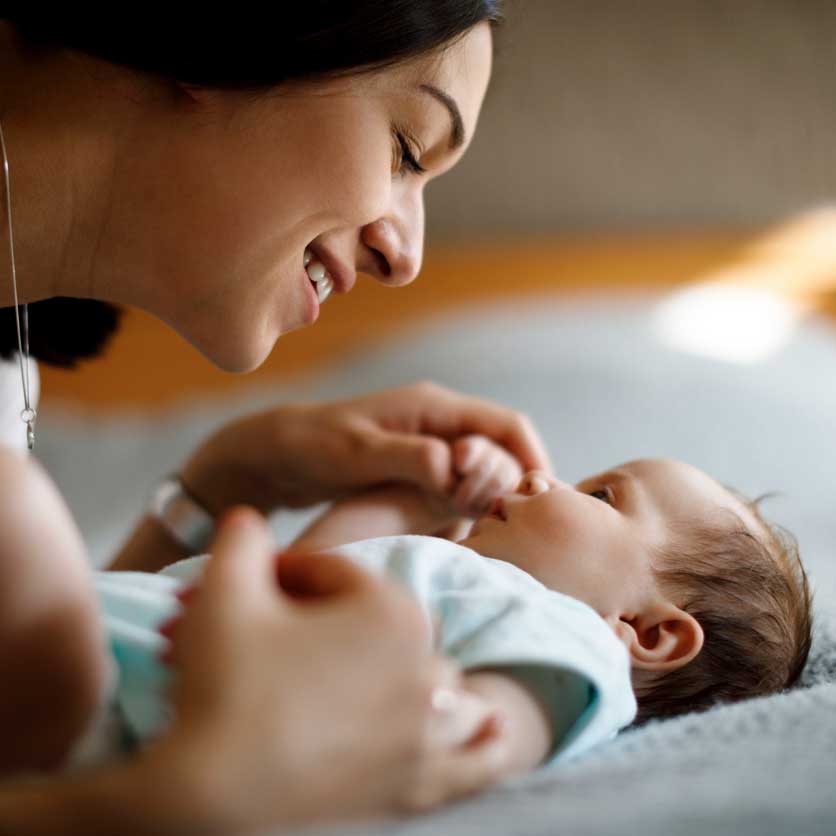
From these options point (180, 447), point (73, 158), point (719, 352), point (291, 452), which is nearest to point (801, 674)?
point (291, 452)

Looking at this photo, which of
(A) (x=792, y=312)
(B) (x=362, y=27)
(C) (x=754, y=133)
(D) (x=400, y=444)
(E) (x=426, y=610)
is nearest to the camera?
(E) (x=426, y=610)

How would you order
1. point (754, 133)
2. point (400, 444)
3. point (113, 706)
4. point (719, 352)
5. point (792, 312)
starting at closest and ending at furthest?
point (113, 706)
point (400, 444)
point (719, 352)
point (792, 312)
point (754, 133)

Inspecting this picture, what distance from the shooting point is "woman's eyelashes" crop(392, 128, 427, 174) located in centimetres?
93

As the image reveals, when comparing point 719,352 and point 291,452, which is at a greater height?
point 291,452

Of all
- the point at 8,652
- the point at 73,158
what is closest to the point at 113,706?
the point at 8,652

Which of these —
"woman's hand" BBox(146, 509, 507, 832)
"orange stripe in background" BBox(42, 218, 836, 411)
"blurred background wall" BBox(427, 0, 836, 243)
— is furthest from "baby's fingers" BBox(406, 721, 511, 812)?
"blurred background wall" BBox(427, 0, 836, 243)

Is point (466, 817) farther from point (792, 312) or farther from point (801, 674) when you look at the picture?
point (792, 312)

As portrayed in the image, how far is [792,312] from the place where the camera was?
6.89 ft

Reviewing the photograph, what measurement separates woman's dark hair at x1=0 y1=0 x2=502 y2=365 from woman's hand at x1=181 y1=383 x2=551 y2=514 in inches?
17.3

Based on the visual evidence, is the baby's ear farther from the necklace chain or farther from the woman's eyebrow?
the necklace chain

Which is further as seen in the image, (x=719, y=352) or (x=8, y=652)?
(x=719, y=352)

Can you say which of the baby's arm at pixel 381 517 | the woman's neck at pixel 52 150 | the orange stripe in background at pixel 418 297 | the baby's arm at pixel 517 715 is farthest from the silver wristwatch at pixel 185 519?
the orange stripe in background at pixel 418 297

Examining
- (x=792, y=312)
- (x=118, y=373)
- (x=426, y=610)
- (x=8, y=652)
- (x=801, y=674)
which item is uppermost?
(x=8, y=652)

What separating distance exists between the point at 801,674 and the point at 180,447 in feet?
4.34
